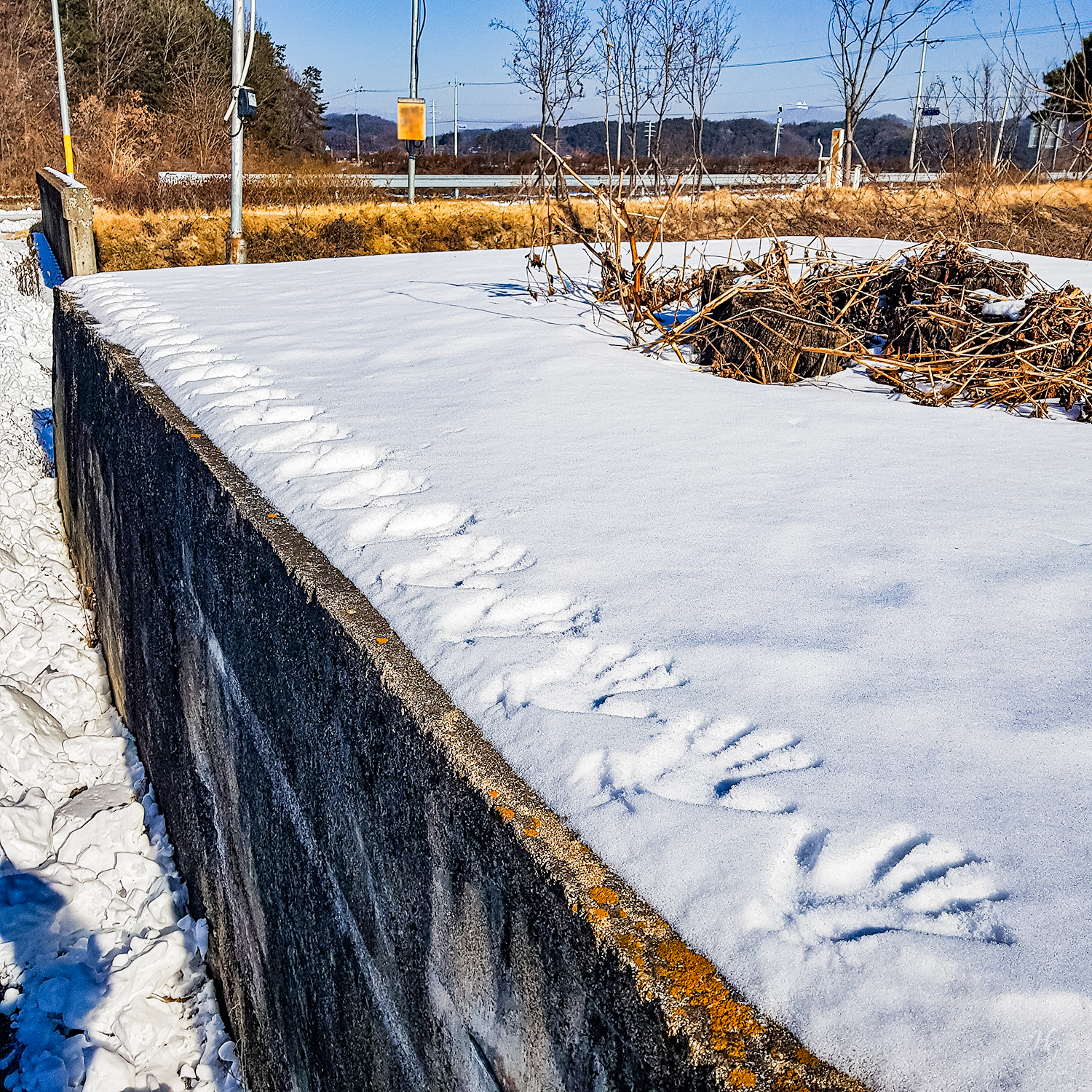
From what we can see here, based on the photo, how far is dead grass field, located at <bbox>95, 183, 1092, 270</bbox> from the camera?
970cm

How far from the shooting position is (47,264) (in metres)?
12.6

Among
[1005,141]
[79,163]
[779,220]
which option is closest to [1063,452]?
[779,220]

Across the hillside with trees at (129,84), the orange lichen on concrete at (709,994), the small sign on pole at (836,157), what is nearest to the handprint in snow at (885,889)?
the orange lichen on concrete at (709,994)

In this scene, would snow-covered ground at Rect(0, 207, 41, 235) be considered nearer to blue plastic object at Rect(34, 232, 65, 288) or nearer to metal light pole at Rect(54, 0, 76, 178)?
metal light pole at Rect(54, 0, 76, 178)

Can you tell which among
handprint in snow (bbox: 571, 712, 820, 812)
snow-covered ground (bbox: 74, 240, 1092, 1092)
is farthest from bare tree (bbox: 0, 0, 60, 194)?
handprint in snow (bbox: 571, 712, 820, 812)

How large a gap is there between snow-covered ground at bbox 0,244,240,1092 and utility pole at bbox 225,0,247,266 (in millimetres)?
4888

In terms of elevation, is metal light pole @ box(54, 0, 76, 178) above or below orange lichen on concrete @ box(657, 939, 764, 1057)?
above

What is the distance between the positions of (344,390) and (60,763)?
7.94 ft

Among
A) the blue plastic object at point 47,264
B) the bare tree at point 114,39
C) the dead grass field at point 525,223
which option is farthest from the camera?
the bare tree at point 114,39

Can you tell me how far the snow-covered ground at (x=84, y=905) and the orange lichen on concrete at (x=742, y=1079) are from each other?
9.40ft

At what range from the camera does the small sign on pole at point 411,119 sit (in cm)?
1379

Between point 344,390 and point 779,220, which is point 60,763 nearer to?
point 344,390

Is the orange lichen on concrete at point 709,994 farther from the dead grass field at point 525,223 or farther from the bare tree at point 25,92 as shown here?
the bare tree at point 25,92

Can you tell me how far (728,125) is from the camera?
9106 centimetres
